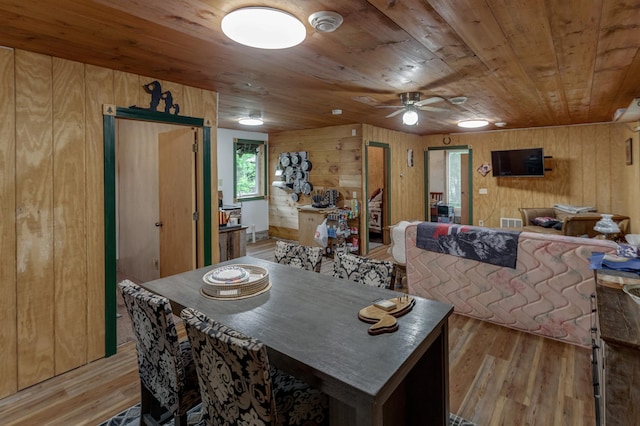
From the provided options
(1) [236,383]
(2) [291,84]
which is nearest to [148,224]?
(2) [291,84]

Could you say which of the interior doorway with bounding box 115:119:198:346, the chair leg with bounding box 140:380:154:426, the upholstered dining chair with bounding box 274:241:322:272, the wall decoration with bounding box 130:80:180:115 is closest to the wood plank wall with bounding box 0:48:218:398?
the wall decoration with bounding box 130:80:180:115

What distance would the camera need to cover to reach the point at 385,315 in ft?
5.36

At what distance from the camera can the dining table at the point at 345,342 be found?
121 cm

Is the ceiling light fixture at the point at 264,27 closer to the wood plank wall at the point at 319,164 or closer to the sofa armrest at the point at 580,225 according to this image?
the wood plank wall at the point at 319,164

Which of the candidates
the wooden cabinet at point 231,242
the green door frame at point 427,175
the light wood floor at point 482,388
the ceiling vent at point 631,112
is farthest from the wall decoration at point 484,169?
the wooden cabinet at point 231,242

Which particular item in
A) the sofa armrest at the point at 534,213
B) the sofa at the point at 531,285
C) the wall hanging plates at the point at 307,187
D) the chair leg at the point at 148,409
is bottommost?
the chair leg at the point at 148,409

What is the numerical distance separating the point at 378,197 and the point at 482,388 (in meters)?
5.64

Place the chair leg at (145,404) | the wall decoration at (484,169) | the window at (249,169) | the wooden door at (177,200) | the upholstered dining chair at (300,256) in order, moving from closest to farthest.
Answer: the chair leg at (145,404) → the upholstered dining chair at (300,256) → the wooden door at (177,200) → the window at (249,169) → the wall decoration at (484,169)

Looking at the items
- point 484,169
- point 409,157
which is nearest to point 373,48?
point 409,157

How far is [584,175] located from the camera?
6.29m

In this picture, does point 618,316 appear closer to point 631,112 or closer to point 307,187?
point 631,112

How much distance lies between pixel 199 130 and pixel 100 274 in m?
1.59

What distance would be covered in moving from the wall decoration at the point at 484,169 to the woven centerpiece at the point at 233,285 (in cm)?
649

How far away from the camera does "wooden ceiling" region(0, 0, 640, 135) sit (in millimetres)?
1882
